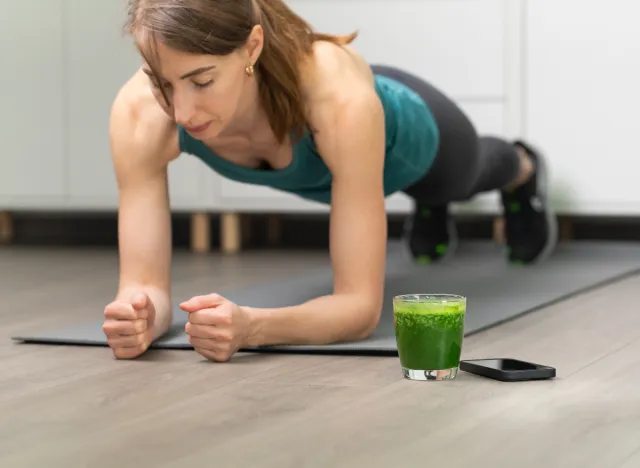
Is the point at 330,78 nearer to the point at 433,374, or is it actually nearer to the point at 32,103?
the point at 433,374

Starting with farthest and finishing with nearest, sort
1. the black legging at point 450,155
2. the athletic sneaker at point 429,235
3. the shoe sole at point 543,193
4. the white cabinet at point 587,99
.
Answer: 1. the white cabinet at point 587,99
2. the athletic sneaker at point 429,235
3. the shoe sole at point 543,193
4. the black legging at point 450,155

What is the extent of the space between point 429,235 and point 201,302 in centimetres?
163

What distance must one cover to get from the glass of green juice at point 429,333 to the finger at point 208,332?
0.24 m

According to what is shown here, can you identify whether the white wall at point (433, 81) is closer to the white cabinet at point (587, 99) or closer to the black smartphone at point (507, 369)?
the white cabinet at point (587, 99)

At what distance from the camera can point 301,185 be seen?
200cm

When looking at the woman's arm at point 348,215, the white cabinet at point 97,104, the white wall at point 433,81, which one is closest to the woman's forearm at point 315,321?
the woman's arm at point 348,215

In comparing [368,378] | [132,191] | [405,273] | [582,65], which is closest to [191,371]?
[368,378]

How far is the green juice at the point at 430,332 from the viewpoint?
1424mm

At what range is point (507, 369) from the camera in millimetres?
1522

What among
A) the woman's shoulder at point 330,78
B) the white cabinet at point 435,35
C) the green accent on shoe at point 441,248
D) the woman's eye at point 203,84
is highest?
the white cabinet at point 435,35

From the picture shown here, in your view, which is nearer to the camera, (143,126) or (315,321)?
(315,321)

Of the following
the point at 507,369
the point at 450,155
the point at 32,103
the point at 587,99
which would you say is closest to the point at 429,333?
the point at 507,369

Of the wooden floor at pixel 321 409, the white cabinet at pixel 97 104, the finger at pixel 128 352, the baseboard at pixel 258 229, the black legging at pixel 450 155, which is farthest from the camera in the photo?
the baseboard at pixel 258 229

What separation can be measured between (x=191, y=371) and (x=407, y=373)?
0.97 ft
